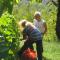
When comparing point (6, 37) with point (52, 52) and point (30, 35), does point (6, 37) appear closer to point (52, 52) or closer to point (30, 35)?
point (30, 35)

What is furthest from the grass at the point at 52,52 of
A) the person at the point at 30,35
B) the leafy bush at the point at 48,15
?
the leafy bush at the point at 48,15

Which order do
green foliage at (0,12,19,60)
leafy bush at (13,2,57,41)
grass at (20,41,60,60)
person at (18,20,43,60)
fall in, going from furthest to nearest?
leafy bush at (13,2,57,41), grass at (20,41,60,60), person at (18,20,43,60), green foliage at (0,12,19,60)

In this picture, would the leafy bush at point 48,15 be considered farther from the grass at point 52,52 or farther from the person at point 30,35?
the person at point 30,35

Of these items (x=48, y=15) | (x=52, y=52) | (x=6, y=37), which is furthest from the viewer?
(x=48, y=15)

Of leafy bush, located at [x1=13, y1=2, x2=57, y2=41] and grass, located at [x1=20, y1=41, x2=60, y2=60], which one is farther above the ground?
leafy bush, located at [x1=13, y1=2, x2=57, y2=41]

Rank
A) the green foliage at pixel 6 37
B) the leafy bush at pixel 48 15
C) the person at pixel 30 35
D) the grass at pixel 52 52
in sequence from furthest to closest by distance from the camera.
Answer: the leafy bush at pixel 48 15
the grass at pixel 52 52
the person at pixel 30 35
the green foliage at pixel 6 37

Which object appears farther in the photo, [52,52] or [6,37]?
[52,52]

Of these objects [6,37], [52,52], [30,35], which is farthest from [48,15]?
[6,37]

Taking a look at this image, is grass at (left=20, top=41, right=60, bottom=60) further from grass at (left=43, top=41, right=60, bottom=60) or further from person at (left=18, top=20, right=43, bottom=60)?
person at (left=18, top=20, right=43, bottom=60)

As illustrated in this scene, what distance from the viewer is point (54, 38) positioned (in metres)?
18.5

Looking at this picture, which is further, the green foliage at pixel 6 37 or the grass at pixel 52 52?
the grass at pixel 52 52

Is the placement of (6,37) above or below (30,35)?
above

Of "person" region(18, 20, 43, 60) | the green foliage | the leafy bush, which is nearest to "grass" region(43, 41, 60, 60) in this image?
"person" region(18, 20, 43, 60)

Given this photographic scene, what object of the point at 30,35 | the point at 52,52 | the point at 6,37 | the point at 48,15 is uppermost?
the point at 48,15
